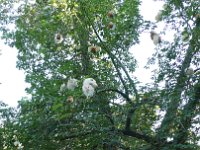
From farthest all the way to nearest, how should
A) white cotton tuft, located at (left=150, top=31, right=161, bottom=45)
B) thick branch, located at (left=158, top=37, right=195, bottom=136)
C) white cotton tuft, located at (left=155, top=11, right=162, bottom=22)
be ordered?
white cotton tuft, located at (left=155, top=11, right=162, bottom=22) < white cotton tuft, located at (left=150, top=31, right=161, bottom=45) < thick branch, located at (left=158, top=37, right=195, bottom=136)

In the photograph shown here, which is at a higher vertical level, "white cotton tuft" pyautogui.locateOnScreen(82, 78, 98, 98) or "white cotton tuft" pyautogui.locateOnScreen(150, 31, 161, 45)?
"white cotton tuft" pyautogui.locateOnScreen(150, 31, 161, 45)

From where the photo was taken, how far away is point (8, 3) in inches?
323

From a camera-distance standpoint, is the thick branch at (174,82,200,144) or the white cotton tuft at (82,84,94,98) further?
the thick branch at (174,82,200,144)

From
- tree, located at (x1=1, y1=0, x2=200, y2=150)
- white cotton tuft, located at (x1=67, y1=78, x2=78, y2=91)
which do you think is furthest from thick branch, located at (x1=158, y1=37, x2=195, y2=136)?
white cotton tuft, located at (x1=67, y1=78, x2=78, y2=91)

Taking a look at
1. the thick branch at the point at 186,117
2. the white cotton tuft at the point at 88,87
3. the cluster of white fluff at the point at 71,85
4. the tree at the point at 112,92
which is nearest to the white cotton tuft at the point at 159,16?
the tree at the point at 112,92

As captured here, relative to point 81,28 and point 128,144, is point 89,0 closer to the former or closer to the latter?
point 81,28

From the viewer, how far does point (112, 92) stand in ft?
18.2

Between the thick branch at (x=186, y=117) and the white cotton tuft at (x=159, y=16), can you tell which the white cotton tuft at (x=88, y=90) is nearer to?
the thick branch at (x=186, y=117)

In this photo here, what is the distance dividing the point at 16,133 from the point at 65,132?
534 millimetres

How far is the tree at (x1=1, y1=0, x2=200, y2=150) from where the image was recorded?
16.9 feet

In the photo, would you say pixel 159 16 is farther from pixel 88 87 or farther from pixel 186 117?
pixel 88 87

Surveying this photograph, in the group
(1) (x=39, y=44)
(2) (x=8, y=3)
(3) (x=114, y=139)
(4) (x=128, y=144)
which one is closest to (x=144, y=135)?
(4) (x=128, y=144)

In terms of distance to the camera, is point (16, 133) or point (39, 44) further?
point (39, 44)

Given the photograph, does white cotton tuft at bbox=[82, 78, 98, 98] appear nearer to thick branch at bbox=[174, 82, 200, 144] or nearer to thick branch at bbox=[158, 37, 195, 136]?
thick branch at bbox=[158, 37, 195, 136]
